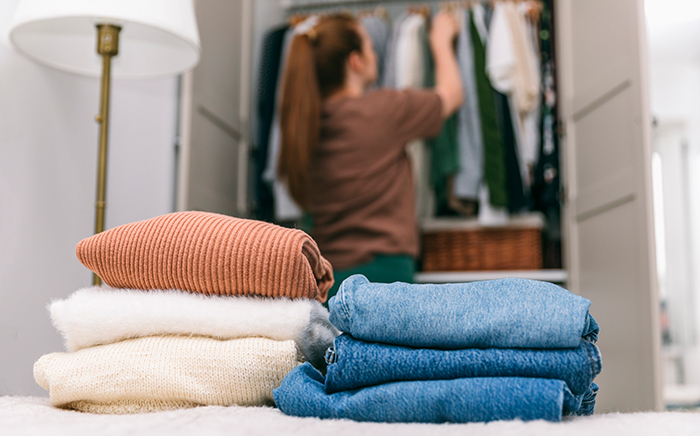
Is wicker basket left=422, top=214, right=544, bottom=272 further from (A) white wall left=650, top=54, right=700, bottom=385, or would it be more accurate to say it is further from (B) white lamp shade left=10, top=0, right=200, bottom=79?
(B) white lamp shade left=10, top=0, right=200, bottom=79

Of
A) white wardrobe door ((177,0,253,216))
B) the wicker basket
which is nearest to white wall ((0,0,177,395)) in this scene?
white wardrobe door ((177,0,253,216))

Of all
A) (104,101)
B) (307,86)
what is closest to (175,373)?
(104,101)

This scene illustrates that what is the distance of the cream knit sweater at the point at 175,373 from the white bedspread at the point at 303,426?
0.24ft

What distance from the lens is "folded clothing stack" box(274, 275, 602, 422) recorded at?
46cm

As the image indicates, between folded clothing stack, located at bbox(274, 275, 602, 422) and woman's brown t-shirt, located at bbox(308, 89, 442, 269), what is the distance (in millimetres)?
1170

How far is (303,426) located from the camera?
0.44 m

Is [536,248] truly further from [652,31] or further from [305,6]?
[305,6]

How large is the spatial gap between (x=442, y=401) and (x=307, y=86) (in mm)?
1456

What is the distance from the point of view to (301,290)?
60 centimetres

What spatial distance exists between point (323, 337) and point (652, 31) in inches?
50.9

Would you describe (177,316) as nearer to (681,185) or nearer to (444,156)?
(681,185)

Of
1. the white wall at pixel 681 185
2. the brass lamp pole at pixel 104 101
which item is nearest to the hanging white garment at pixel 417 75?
the white wall at pixel 681 185

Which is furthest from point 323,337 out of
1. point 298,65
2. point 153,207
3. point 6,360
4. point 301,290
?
point 298,65

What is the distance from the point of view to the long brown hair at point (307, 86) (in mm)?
1771
